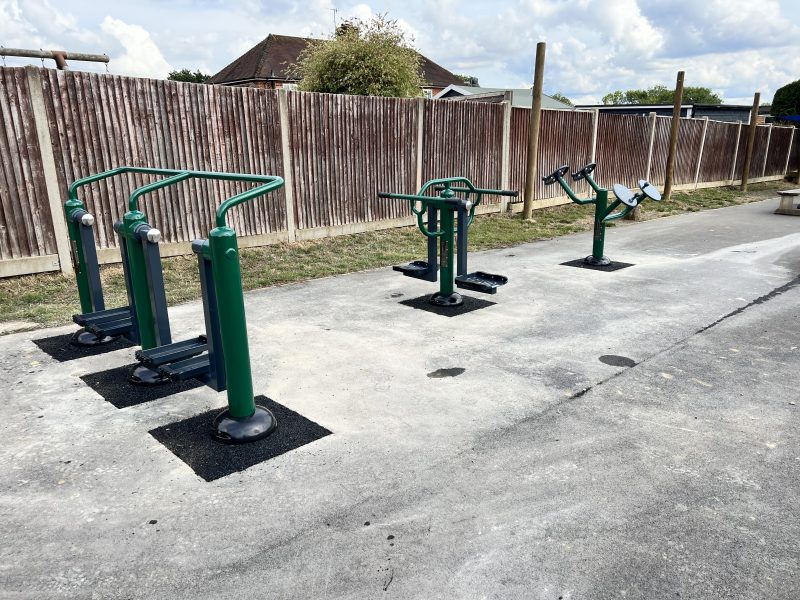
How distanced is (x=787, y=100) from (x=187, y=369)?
37.5 meters

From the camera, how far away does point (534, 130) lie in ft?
36.0

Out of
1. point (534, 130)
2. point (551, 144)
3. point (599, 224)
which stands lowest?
point (599, 224)

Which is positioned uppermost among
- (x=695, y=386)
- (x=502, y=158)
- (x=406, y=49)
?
(x=406, y=49)

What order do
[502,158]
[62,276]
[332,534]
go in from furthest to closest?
[502,158] < [62,276] < [332,534]

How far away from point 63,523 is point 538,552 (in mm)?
2021

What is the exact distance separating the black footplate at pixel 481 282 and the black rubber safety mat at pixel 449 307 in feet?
0.54

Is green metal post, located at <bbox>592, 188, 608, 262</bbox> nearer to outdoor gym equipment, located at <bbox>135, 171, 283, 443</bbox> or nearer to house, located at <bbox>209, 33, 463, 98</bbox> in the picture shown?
outdoor gym equipment, located at <bbox>135, 171, 283, 443</bbox>

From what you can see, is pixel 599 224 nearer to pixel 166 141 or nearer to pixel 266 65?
pixel 166 141

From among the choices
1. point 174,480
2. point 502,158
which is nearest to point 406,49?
point 502,158

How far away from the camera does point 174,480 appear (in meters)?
2.78

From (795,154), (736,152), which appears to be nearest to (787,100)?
(795,154)

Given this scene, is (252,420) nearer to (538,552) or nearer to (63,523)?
(63,523)

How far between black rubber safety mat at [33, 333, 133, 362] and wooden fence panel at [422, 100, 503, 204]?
21.5 feet

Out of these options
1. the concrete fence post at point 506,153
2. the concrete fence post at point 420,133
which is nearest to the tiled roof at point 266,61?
the concrete fence post at point 506,153
